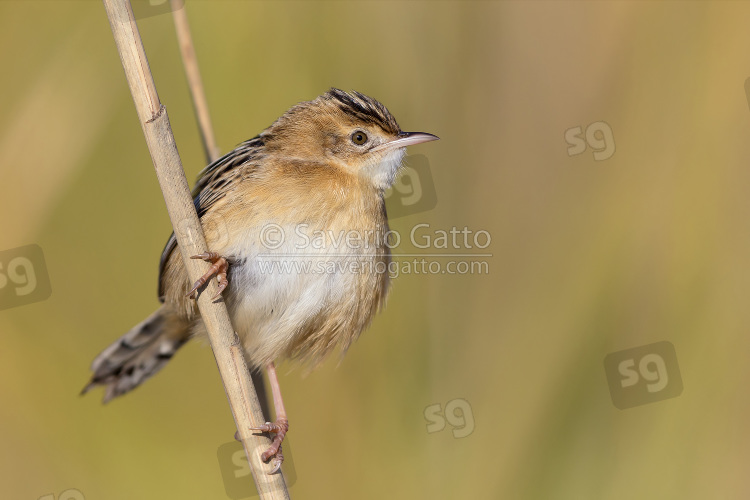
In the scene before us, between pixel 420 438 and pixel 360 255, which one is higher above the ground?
pixel 360 255

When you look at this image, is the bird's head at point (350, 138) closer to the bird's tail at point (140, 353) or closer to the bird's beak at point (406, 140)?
the bird's beak at point (406, 140)

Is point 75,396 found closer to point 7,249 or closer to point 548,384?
point 7,249

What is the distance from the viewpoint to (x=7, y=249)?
3.92m

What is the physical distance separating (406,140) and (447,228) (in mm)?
698

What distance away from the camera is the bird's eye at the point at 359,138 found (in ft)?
12.4

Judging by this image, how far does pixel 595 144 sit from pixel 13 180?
3322 millimetres

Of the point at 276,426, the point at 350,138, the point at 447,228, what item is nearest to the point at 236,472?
the point at 276,426

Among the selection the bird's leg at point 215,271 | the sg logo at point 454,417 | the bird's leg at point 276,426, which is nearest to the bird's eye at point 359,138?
the bird's leg at point 215,271

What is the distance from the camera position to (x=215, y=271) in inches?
125

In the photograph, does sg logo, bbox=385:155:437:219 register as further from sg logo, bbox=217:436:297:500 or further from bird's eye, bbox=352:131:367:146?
sg logo, bbox=217:436:297:500

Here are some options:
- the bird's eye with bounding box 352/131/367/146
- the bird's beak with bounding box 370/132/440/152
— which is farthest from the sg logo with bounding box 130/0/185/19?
the bird's beak with bounding box 370/132/440/152

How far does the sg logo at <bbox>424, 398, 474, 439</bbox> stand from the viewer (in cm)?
387

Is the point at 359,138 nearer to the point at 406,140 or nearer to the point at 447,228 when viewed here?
the point at 406,140

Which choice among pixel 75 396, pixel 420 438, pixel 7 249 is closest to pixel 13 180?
pixel 7 249
